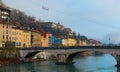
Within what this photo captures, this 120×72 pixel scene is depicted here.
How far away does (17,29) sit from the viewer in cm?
10238

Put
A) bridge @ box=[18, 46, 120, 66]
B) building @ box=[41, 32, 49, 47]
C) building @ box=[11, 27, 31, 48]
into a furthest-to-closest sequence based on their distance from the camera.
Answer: building @ box=[41, 32, 49, 47] < building @ box=[11, 27, 31, 48] < bridge @ box=[18, 46, 120, 66]

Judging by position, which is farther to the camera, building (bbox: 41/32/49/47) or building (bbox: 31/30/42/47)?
building (bbox: 41/32/49/47)

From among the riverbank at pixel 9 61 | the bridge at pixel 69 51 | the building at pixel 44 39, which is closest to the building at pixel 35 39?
the building at pixel 44 39

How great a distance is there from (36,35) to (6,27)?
79.8 feet

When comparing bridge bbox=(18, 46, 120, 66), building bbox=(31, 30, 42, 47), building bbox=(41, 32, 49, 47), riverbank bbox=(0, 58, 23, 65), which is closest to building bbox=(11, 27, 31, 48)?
building bbox=(31, 30, 42, 47)

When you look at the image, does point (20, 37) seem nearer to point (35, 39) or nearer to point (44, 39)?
point (35, 39)

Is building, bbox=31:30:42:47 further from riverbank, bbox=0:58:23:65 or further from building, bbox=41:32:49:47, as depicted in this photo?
riverbank, bbox=0:58:23:65

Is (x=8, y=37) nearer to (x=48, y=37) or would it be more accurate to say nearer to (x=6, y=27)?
(x=6, y=27)

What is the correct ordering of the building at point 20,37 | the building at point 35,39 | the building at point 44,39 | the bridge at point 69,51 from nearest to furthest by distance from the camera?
the bridge at point 69,51 → the building at point 20,37 → the building at point 35,39 → the building at point 44,39

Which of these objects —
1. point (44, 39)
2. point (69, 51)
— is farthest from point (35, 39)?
point (69, 51)

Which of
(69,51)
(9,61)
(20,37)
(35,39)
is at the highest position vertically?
(20,37)

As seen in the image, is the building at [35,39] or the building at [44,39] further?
the building at [44,39]

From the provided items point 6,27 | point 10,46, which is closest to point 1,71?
point 10,46

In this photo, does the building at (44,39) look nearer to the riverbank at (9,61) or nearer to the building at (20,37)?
the building at (20,37)
